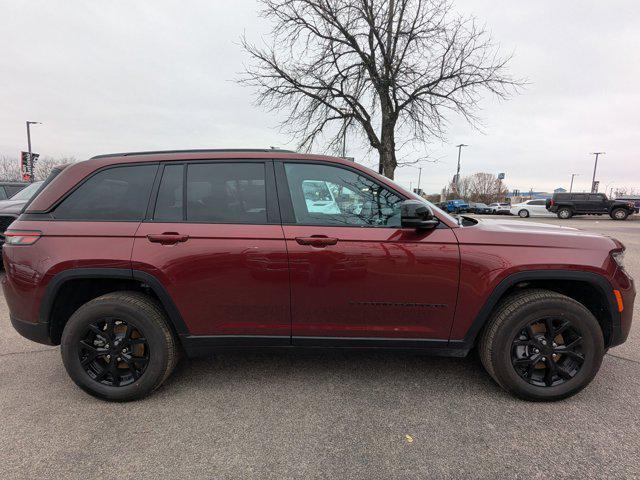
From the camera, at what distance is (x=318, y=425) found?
7.77 feet

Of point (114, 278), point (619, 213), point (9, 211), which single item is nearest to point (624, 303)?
point (114, 278)

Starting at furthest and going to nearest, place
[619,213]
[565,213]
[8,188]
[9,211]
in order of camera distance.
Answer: [565,213], [619,213], [8,188], [9,211]

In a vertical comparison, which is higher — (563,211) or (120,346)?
(563,211)

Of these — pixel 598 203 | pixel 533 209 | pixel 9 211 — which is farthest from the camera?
pixel 533 209

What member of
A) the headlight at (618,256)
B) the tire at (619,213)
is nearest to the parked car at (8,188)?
the headlight at (618,256)

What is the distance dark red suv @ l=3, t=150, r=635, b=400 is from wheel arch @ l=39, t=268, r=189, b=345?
2cm

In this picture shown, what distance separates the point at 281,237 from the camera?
2.51 meters

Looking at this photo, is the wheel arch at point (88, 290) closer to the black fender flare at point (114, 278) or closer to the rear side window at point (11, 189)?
the black fender flare at point (114, 278)

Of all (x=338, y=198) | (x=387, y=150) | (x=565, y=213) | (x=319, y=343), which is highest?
(x=387, y=150)

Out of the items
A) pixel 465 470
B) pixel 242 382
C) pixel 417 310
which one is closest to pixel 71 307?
pixel 242 382

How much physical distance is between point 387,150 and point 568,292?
1210 cm

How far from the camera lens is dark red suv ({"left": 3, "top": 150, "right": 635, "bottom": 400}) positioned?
2513 mm

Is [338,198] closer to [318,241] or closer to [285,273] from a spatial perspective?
[318,241]

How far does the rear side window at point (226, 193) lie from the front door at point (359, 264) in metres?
0.17
